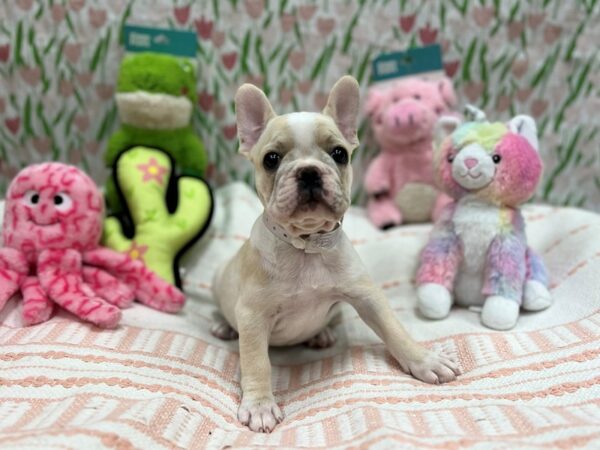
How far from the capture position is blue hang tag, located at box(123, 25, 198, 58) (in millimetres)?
2057

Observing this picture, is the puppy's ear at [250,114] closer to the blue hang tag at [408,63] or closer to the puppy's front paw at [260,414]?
the puppy's front paw at [260,414]

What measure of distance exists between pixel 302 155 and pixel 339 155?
94 mm

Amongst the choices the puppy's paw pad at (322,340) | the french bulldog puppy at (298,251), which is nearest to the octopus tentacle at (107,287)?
the french bulldog puppy at (298,251)

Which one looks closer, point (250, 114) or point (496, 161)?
point (250, 114)

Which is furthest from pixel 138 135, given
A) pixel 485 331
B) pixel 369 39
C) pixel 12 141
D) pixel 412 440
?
pixel 412 440

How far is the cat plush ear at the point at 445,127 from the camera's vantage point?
173 cm

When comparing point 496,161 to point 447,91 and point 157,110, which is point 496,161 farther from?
point 157,110

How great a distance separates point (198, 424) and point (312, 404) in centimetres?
27

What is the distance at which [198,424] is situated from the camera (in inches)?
43.0

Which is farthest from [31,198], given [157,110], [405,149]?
[405,149]

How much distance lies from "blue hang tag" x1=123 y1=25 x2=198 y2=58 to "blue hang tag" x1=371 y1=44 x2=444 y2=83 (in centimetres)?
74

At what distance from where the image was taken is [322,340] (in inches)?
61.7

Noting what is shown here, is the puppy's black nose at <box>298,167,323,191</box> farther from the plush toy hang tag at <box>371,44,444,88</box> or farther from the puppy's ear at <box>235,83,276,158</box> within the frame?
the plush toy hang tag at <box>371,44,444,88</box>

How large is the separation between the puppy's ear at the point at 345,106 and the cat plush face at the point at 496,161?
0.41 metres
